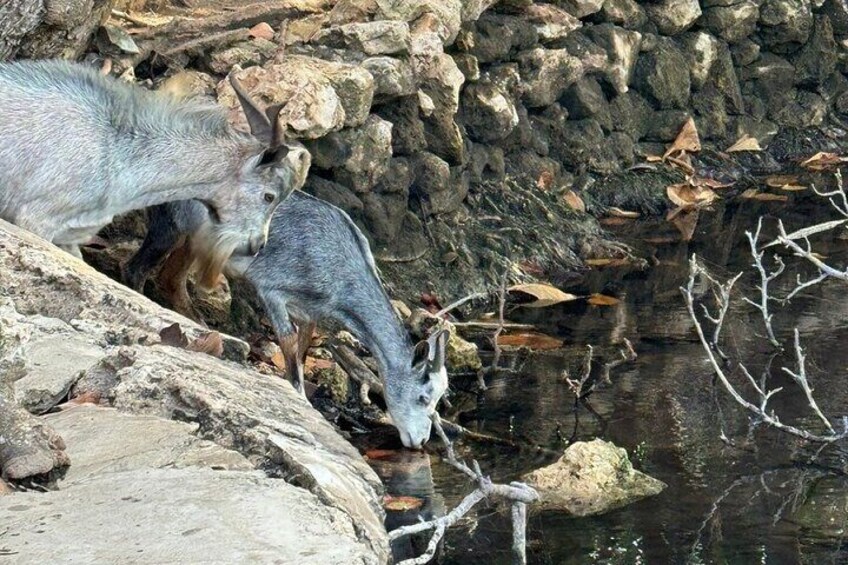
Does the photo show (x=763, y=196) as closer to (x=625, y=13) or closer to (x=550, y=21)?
(x=625, y=13)

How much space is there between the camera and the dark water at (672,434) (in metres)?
7.00

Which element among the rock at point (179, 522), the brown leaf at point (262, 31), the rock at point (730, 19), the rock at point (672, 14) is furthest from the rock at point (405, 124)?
the rock at point (179, 522)

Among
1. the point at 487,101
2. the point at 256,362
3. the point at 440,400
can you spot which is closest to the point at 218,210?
the point at 256,362

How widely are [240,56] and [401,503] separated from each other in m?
3.55

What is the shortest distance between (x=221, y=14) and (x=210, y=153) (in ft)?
10.0

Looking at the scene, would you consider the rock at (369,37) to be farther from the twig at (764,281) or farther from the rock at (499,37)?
the twig at (764,281)

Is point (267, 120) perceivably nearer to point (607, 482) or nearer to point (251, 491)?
point (607, 482)

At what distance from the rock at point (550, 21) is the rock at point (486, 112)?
100 centimetres

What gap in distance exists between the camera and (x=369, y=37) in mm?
10484

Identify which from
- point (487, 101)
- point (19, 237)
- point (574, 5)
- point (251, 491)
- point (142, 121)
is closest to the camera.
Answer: point (251, 491)

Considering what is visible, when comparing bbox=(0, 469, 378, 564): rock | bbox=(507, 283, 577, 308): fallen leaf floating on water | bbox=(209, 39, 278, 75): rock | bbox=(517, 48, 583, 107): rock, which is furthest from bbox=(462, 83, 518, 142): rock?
bbox=(0, 469, 378, 564): rock

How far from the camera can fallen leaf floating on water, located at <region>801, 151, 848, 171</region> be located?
55.0 feet

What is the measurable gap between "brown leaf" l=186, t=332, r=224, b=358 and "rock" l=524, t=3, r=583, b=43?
26.6 feet

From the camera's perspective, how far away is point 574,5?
1411cm
